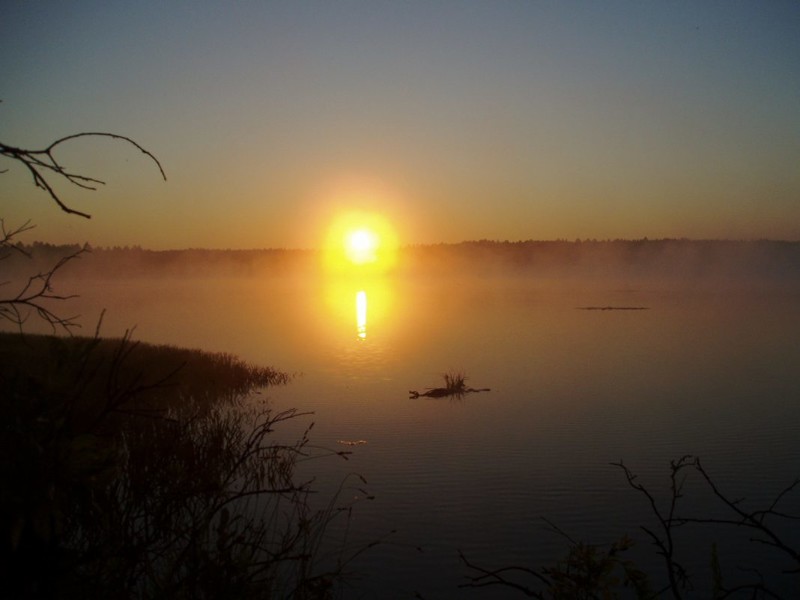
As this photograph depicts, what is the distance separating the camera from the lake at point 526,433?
26.7 feet

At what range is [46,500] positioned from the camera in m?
2.01

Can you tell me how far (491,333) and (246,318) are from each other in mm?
17946

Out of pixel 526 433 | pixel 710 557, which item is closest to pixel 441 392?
pixel 526 433

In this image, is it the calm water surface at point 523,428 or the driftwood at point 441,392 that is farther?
the driftwood at point 441,392

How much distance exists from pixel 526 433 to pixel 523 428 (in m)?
0.45

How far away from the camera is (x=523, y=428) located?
550 inches

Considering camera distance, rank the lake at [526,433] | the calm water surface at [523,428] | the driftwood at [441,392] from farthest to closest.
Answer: the driftwood at [441,392] → the calm water surface at [523,428] → the lake at [526,433]

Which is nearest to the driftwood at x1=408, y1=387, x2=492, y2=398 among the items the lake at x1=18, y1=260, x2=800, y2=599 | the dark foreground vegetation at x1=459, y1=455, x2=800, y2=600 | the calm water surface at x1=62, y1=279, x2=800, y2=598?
the lake at x1=18, y1=260, x2=800, y2=599

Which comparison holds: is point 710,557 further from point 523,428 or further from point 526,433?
point 523,428

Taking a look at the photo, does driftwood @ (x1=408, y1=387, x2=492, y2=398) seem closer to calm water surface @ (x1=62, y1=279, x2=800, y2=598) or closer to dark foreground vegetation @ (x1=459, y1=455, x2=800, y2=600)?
calm water surface @ (x1=62, y1=279, x2=800, y2=598)

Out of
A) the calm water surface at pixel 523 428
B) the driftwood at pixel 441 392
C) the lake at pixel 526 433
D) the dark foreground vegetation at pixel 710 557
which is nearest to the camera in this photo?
the dark foreground vegetation at pixel 710 557

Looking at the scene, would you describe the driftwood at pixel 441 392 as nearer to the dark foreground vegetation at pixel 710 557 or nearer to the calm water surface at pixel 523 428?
the calm water surface at pixel 523 428

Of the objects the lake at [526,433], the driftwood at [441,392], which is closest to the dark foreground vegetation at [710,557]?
the lake at [526,433]

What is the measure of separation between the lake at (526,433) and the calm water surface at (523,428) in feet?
0.14
